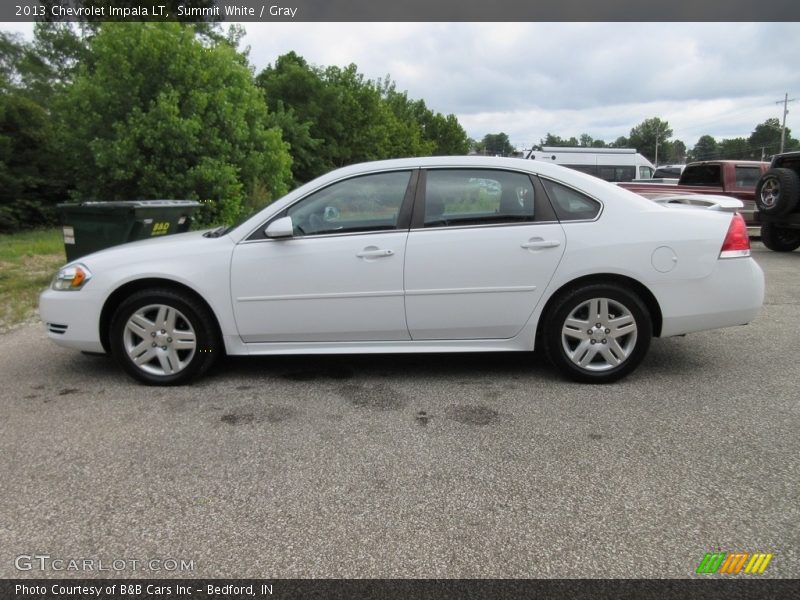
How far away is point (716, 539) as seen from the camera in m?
2.35

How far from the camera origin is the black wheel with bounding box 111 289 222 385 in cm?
413

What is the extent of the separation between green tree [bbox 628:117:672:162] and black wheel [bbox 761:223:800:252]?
12515 cm

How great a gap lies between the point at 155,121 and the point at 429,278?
32.6ft

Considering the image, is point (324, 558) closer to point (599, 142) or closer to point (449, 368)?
point (449, 368)

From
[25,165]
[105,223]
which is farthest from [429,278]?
[25,165]

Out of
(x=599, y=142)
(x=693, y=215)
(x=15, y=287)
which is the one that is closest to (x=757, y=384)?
(x=693, y=215)

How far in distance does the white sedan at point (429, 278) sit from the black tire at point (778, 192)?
25.3 ft

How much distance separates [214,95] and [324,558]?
12.3 meters

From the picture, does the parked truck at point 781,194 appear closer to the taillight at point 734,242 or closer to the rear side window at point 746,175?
the rear side window at point 746,175

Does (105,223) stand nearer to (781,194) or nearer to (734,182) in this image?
(781,194)

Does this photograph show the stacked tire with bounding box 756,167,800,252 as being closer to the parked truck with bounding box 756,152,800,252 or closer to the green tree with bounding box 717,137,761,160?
the parked truck with bounding box 756,152,800,252

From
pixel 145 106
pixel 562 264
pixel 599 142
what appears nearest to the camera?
pixel 562 264

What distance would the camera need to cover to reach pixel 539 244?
159 inches

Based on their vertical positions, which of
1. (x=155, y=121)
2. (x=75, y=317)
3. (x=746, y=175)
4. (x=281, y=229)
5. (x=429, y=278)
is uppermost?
(x=155, y=121)
